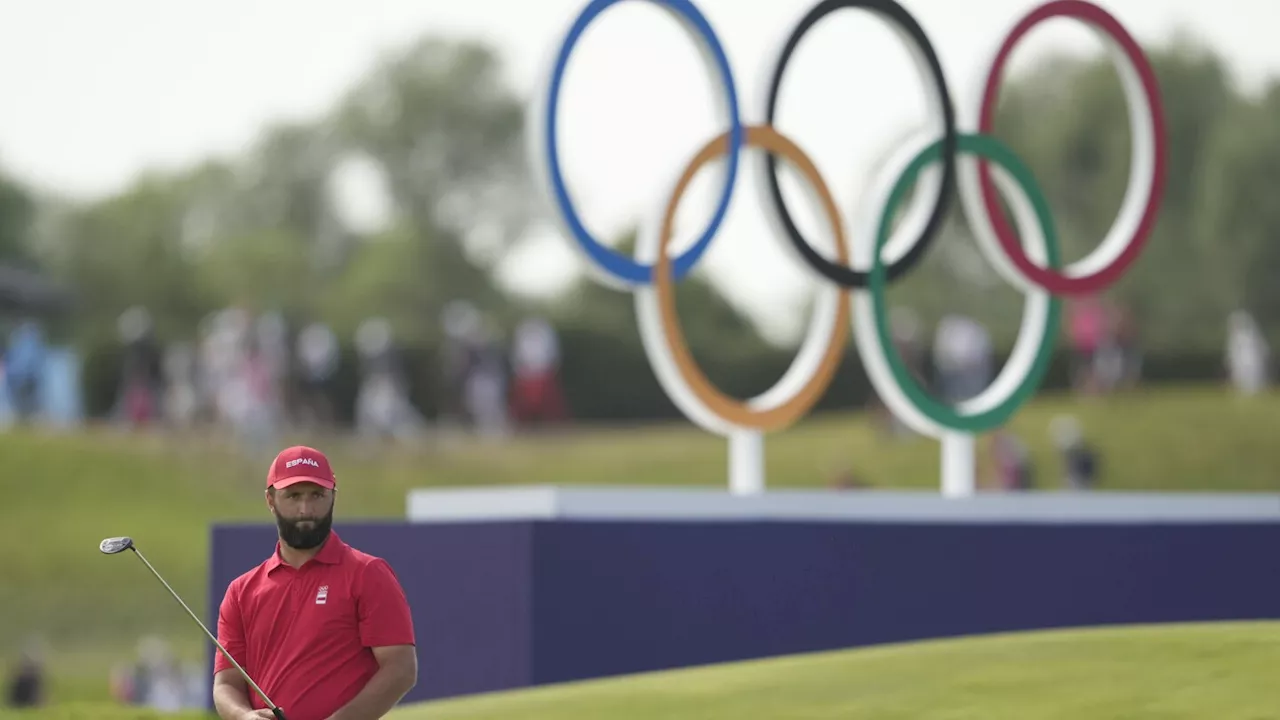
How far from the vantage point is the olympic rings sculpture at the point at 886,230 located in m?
13.4

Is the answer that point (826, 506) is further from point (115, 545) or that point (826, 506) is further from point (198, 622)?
point (198, 622)

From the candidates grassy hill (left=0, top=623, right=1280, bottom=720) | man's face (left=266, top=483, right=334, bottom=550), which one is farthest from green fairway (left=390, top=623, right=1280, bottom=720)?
man's face (left=266, top=483, right=334, bottom=550)

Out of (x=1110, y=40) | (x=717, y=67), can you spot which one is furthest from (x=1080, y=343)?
(x=717, y=67)

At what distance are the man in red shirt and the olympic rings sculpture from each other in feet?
22.8

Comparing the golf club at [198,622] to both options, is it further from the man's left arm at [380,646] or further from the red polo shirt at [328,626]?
the man's left arm at [380,646]

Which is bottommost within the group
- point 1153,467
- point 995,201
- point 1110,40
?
point 1153,467

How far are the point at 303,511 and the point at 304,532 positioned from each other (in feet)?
0.20

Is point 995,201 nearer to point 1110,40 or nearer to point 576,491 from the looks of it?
point 1110,40

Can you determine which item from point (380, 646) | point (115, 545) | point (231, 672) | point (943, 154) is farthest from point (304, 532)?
point (943, 154)

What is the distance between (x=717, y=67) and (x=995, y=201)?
7.65 feet

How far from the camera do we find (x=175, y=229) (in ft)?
240

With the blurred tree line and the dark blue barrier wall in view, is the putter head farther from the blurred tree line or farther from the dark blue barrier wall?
the blurred tree line

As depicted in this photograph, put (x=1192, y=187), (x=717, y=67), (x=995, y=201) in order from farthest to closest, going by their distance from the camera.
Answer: (x=1192, y=187) → (x=995, y=201) → (x=717, y=67)

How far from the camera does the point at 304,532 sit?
609cm
